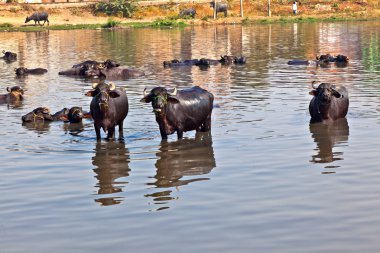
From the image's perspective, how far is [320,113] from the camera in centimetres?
1888

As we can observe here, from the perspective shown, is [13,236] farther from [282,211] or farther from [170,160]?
[170,160]

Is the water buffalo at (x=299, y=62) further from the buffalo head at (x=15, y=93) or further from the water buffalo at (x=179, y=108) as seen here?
the water buffalo at (x=179, y=108)

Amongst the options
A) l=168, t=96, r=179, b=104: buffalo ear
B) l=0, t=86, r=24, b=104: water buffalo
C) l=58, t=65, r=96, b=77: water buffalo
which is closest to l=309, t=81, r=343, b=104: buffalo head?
l=168, t=96, r=179, b=104: buffalo ear

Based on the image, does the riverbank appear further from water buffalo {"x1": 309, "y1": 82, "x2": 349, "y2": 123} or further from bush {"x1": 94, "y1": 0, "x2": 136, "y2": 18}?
water buffalo {"x1": 309, "y1": 82, "x2": 349, "y2": 123}

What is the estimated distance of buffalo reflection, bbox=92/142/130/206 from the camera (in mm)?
13258

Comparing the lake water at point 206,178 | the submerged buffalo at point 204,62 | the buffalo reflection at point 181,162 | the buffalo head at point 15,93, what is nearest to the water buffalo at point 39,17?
the submerged buffalo at point 204,62

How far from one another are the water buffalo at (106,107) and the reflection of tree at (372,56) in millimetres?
15509

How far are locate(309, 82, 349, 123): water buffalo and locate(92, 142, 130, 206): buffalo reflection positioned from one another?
453cm

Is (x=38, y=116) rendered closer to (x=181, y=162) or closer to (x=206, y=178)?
(x=181, y=162)

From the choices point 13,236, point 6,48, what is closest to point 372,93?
point 13,236

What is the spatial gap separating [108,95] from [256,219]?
21.5ft

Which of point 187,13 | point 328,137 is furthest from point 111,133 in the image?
point 187,13

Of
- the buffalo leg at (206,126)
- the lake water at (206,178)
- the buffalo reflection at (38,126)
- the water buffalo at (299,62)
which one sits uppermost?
the water buffalo at (299,62)

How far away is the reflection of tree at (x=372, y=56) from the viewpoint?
1252 inches
